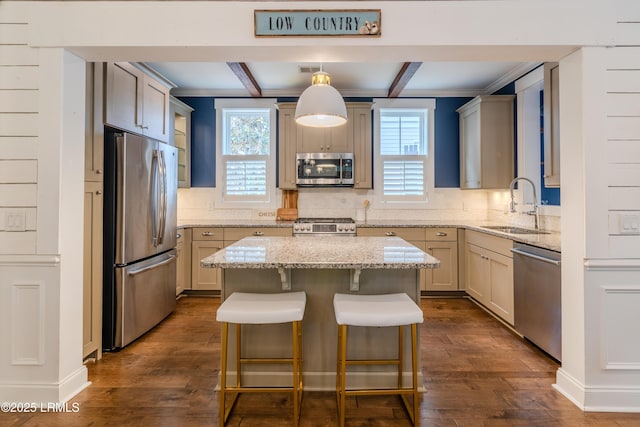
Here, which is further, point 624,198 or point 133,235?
point 133,235

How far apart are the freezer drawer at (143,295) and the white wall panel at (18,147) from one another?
106 cm

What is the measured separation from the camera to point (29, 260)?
217 cm

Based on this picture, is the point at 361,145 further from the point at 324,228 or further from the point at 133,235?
the point at 133,235

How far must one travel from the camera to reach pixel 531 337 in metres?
2.96

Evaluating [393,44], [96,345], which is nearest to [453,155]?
[393,44]

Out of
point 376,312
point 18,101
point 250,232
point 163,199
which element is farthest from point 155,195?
point 376,312

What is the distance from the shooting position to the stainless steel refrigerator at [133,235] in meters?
2.83

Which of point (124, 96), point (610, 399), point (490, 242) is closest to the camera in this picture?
point (610, 399)

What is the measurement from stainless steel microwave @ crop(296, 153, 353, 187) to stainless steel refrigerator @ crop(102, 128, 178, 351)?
1.73 m

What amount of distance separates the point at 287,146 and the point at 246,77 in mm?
1001

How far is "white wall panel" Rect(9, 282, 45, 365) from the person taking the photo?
2.17 meters

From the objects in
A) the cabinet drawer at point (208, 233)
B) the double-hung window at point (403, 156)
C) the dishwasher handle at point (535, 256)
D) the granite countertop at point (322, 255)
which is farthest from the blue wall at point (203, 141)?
the dishwasher handle at point (535, 256)

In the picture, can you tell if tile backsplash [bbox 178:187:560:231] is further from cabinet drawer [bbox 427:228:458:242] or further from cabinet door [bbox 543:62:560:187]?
cabinet door [bbox 543:62:560:187]

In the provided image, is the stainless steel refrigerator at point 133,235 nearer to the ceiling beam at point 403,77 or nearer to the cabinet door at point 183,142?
the cabinet door at point 183,142
